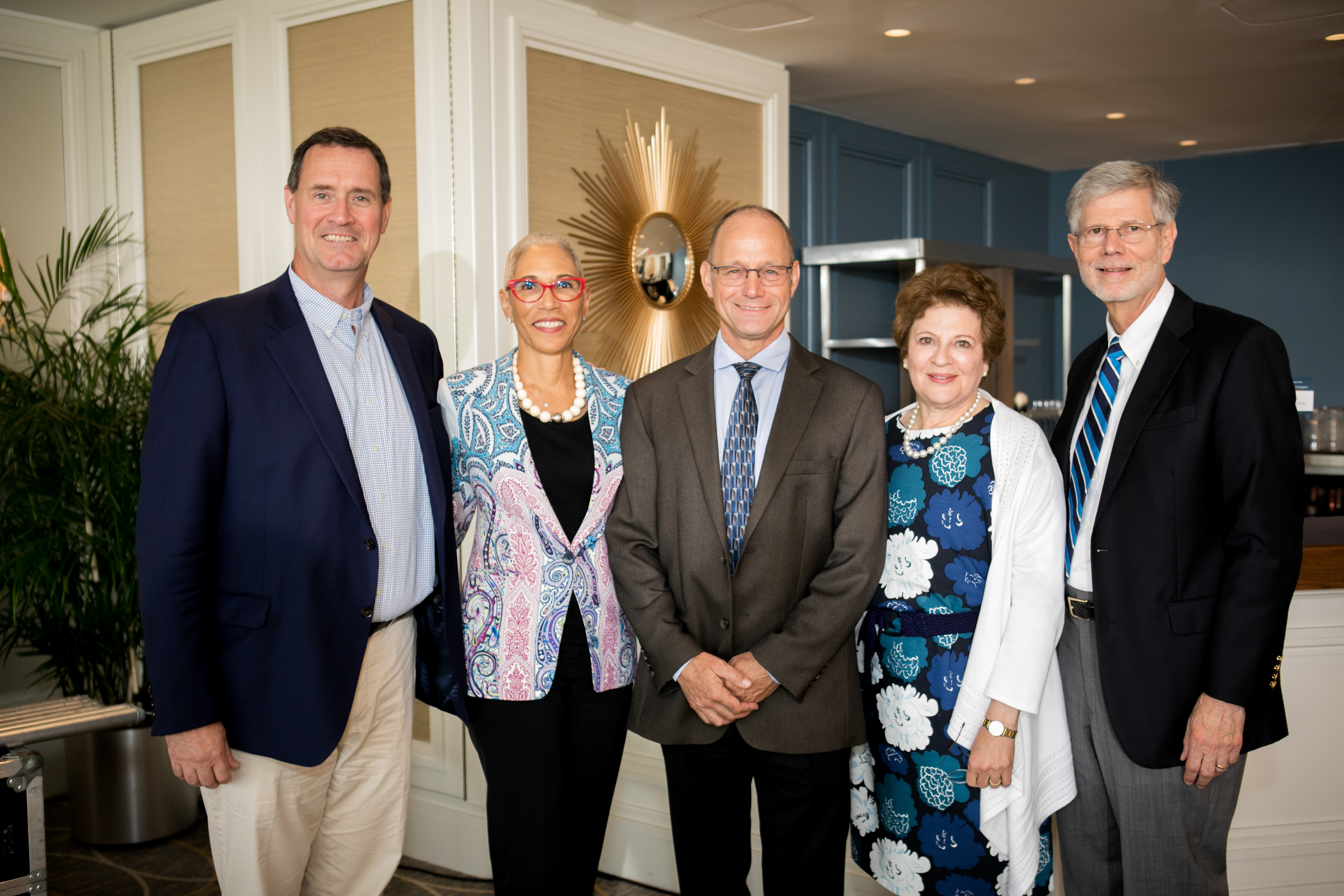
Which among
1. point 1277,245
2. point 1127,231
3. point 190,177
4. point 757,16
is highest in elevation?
point 757,16

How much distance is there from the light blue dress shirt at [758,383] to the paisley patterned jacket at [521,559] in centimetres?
22

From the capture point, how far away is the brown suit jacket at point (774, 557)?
189 cm

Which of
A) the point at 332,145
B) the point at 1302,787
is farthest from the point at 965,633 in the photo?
the point at 332,145

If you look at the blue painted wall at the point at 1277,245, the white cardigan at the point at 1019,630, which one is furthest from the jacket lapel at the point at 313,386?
the blue painted wall at the point at 1277,245

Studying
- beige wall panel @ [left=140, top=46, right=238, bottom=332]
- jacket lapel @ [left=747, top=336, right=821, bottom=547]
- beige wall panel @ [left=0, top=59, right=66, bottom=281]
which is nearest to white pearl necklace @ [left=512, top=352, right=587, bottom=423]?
jacket lapel @ [left=747, top=336, right=821, bottom=547]

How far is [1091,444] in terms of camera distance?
199 cm

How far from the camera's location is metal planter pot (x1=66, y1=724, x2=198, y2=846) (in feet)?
11.1

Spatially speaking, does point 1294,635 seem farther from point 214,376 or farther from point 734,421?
point 214,376

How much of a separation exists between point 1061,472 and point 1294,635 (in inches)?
38.6

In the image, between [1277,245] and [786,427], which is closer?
[786,427]

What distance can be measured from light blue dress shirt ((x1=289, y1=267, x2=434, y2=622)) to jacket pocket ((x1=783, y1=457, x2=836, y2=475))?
71cm

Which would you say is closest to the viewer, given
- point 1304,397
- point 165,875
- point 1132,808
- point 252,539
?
point 252,539

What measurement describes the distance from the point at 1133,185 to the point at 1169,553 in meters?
0.68

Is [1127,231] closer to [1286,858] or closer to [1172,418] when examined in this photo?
[1172,418]
